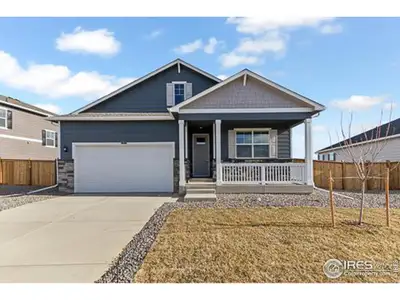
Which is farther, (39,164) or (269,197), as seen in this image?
(39,164)

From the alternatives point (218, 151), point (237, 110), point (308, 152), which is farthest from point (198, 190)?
point (308, 152)

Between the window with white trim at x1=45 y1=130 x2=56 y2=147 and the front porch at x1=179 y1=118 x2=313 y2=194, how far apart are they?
14.0 meters

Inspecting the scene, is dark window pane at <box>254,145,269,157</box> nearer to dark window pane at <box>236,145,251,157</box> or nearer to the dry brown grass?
dark window pane at <box>236,145,251,157</box>

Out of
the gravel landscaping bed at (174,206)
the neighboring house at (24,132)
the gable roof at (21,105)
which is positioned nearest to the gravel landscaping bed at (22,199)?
the neighboring house at (24,132)

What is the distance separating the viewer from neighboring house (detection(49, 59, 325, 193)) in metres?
11.7

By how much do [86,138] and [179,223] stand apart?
8502 millimetres

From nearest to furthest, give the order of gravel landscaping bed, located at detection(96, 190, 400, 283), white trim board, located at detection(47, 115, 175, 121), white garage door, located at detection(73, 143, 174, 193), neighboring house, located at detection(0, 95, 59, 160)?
gravel landscaping bed, located at detection(96, 190, 400, 283), white trim board, located at detection(47, 115, 175, 121), white garage door, located at detection(73, 143, 174, 193), neighboring house, located at detection(0, 95, 59, 160)

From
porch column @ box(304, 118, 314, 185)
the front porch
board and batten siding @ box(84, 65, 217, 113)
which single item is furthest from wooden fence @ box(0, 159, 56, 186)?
porch column @ box(304, 118, 314, 185)

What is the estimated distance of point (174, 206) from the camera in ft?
30.3

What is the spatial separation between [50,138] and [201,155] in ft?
48.2

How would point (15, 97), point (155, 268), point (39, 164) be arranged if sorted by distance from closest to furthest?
point (155, 268), point (39, 164), point (15, 97)

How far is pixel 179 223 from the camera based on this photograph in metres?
6.91
